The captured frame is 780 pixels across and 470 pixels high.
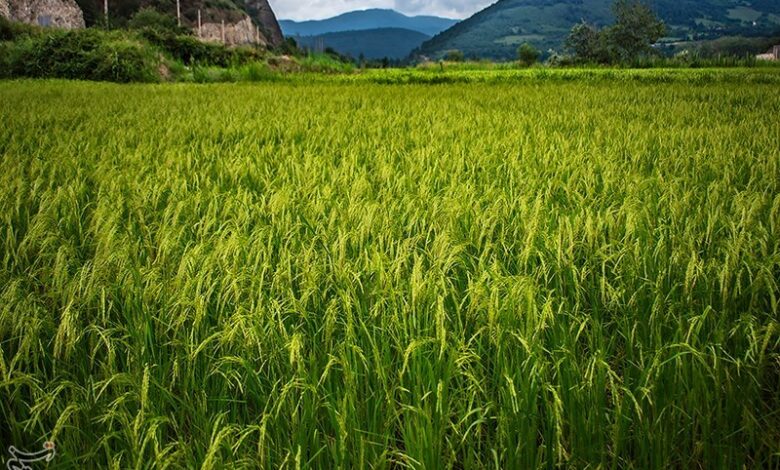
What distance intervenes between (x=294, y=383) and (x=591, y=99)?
8.31m

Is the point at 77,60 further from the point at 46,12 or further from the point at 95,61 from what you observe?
the point at 46,12

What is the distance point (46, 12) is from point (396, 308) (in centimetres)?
4096

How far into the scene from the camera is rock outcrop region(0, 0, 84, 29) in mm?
32875

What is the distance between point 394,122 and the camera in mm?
6102

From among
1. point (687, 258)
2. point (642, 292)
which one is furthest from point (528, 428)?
point (687, 258)

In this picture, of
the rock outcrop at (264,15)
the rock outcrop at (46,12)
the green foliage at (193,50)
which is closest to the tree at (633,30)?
the green foliage at (193,50)

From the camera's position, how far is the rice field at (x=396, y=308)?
1.25 metres

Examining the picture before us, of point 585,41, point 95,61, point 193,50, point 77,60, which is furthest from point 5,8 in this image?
point 585,41

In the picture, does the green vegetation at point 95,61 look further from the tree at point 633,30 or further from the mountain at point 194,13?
the tree at point 633,30

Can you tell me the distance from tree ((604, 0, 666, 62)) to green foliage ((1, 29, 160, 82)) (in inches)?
1706

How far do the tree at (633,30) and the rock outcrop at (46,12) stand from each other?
3961 centimetres

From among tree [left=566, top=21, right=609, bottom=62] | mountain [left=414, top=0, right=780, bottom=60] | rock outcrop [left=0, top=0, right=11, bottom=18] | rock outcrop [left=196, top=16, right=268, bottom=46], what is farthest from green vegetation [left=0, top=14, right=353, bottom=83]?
mountain [left=414, top=0, right=780, bottom=60]

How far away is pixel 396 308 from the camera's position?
155 centimetres

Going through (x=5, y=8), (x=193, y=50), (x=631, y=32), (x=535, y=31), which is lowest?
(x=193, y=50)
